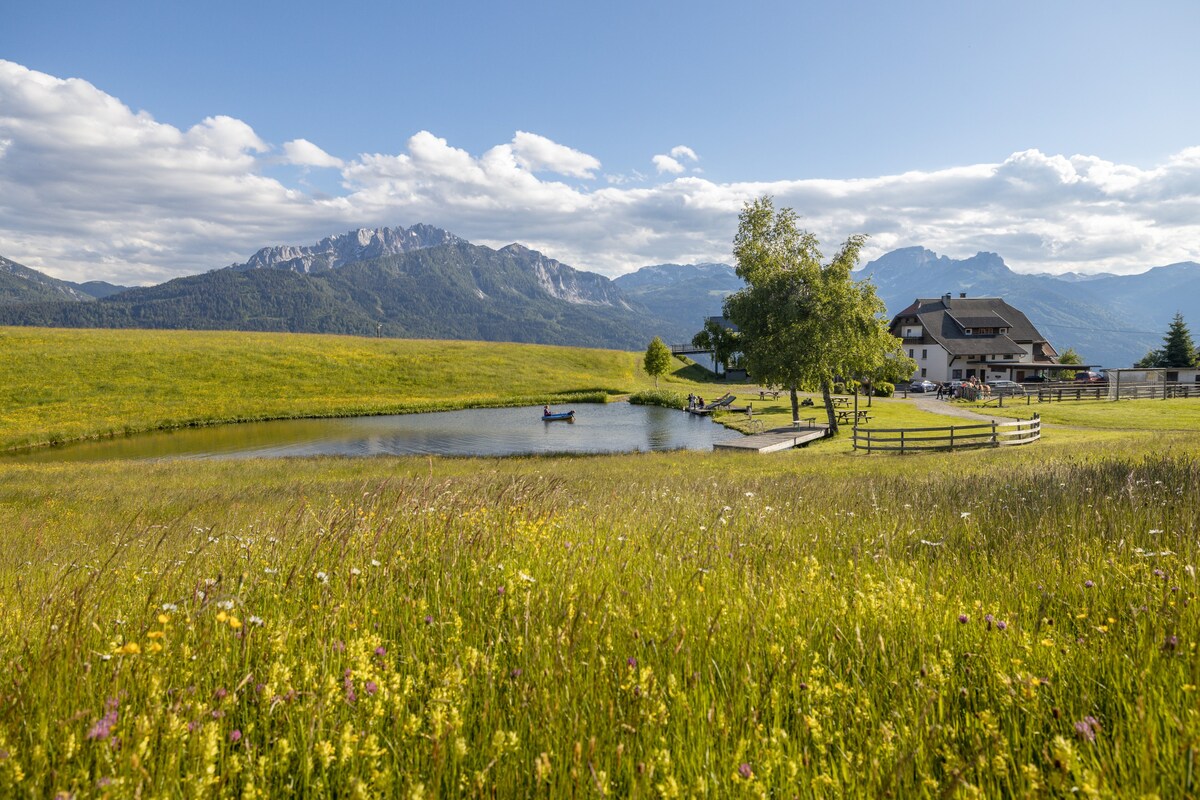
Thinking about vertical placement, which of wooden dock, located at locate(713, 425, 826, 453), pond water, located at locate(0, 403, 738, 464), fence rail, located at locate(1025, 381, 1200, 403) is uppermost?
fence rail, located at locate(1025, 381, 1200, 403)

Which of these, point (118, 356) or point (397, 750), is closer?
point (397, 750)

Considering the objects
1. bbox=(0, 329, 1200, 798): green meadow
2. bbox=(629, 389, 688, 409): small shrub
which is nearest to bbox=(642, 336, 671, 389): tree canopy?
bbox=(629, 389, 688, 409): small shrub

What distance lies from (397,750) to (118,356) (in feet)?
322

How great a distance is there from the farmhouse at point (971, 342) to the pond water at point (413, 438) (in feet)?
207

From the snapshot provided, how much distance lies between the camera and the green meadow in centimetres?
234

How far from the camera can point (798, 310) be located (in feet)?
125

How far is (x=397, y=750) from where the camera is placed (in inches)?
103

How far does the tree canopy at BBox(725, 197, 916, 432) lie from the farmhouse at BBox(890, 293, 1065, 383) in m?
72.4

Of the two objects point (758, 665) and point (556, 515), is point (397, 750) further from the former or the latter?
point (556, 515)

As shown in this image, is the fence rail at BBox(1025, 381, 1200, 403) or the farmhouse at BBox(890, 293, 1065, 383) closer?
the fence rail at BBox(1025, 381, 1200, 403)

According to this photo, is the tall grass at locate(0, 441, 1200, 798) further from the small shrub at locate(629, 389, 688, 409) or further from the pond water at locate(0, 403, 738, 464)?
the small shrub at locate(629, 389, 688, 409)

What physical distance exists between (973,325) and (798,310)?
87464 mm

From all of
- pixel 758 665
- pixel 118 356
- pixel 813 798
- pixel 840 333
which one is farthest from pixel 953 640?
pixel 118 356

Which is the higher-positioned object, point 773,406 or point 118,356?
point 118,356
